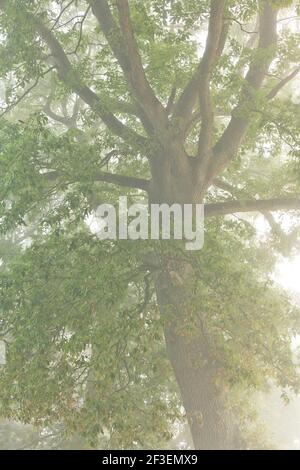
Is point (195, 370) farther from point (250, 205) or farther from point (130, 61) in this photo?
point (130, 61)

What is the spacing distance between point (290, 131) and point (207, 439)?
553 centimetres

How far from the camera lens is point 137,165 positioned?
1074 centimetres

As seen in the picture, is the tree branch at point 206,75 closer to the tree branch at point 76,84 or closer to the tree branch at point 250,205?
the tree branch at point 76,84

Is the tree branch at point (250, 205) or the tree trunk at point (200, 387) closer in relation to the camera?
the tree trunk at point (200, 387)

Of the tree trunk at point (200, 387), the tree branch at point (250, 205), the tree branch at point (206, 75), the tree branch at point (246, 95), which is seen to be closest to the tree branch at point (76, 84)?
the tree branch at point (206, 75)

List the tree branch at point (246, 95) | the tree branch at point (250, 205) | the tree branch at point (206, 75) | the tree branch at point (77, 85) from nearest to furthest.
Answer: the tree branch at point (206, 75), the tree branch at point (77, 85), the tree branch at point (246, 95), the tree branch at point (250, 205)

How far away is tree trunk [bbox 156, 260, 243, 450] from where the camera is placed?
7.87 m

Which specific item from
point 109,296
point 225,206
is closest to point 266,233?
point 225,206

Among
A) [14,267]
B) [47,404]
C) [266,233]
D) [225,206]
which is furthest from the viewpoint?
[266,233]

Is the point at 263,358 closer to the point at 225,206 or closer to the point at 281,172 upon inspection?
the point at 225,206

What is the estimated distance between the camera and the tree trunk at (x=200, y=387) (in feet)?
25.8

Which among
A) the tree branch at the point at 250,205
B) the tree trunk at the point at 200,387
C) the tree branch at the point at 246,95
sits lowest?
the tree trunk at the point at 200,387

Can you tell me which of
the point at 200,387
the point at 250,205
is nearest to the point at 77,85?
the point at 250,205

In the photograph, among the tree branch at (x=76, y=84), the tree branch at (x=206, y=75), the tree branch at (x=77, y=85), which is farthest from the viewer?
the tree branch at (x=77, y=85)
